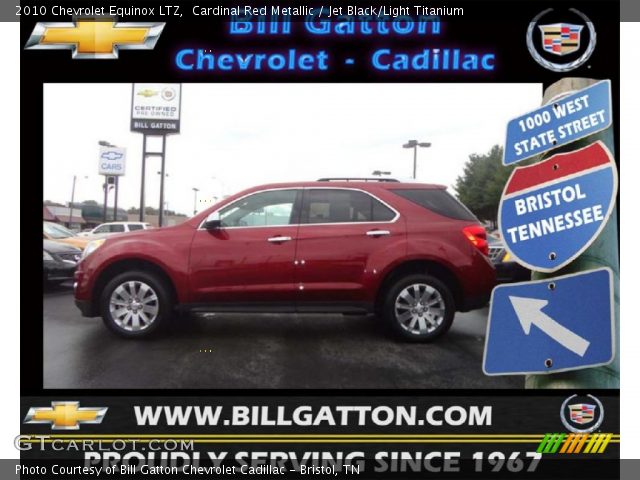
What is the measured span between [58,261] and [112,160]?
0.83 metres

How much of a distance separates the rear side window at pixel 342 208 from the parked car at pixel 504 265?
76 cm

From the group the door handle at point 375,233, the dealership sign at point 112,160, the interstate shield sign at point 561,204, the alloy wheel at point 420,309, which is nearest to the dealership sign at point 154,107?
the dealership sign at point 112,160

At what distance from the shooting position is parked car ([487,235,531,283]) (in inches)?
83.7

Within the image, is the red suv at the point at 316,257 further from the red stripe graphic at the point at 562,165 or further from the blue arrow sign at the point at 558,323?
the red stripe graphic at the point at 562,165

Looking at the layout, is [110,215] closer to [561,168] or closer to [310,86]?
[310,86]

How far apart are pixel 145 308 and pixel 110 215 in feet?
2.64

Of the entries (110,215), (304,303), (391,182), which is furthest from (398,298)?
(110,215)

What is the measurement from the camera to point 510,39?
211 centimetres

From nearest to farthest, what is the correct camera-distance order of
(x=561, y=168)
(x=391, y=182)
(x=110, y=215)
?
(x=561, y=168), (x=110, y=215), (x=391, y=182)

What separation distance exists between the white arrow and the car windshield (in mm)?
3250

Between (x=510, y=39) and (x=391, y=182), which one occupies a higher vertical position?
(x=510, y=39)

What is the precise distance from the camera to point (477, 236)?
2.37 m

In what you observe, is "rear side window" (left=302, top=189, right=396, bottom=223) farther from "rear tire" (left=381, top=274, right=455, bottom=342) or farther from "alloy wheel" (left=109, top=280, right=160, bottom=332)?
"alloy wheel" (left=109, top=280, right=160, bottom=332)

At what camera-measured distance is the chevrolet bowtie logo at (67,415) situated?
7.02 feet
